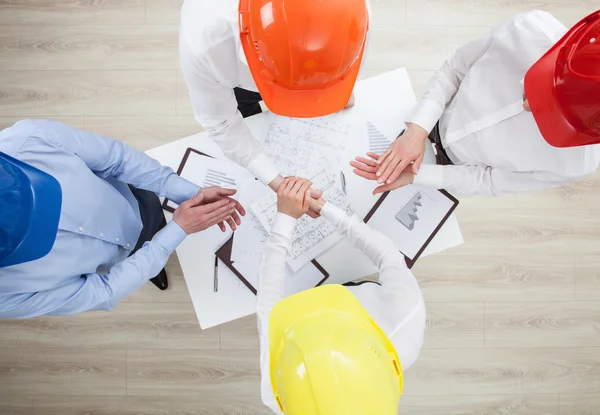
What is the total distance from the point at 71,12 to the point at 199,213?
4.99 ft

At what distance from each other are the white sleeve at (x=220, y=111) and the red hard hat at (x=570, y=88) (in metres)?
0.80

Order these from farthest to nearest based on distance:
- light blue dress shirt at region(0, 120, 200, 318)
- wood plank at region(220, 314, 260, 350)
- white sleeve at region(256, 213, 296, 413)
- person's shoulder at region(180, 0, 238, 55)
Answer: wood plank at region(220, 314, 260, 350) < white sleeve at region(256, 213, 296, 413) < light blue dress shirt at region(0, 120, 200, 318) < person's shoulder at region(180, 0, 238, 55)

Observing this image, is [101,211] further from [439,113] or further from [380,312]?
[439,113]

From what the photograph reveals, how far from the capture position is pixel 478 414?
2139 mm

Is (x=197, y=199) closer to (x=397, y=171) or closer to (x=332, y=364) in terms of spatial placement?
(x=397, y=171)

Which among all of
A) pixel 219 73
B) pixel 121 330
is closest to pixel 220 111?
pixel 219 73

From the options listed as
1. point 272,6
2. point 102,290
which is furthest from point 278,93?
point 102,290

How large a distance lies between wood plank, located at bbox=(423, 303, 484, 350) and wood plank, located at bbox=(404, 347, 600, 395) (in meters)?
0.04

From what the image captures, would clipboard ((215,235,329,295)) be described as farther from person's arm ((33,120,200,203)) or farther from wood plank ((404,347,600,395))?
wood plank ((404,347,600,395))

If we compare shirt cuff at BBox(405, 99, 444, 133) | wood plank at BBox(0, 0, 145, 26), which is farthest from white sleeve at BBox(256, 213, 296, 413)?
wood plank at BBox(0, 0, 145, 26)

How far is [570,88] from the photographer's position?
0.95 metres

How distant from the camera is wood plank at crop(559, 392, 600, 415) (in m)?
2.14

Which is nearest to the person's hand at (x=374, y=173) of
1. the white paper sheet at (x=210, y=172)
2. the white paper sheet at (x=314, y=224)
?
the white paper sheet at (x=314, y=224)

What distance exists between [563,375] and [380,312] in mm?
1546
